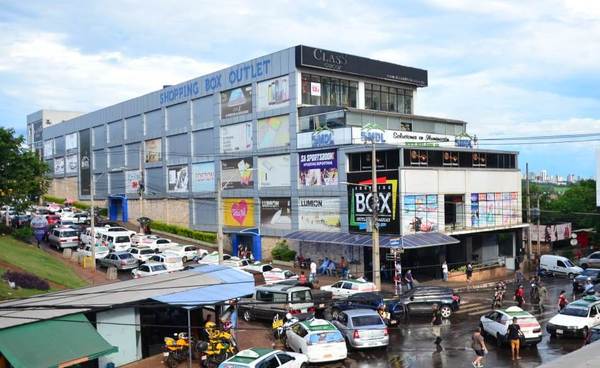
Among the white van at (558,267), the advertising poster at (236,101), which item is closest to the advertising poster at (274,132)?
the advertising poster at (236,101)

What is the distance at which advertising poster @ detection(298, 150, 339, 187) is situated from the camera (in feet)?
150

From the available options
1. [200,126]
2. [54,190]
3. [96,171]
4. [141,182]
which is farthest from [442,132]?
[54,190]

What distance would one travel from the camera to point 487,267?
4606 cm

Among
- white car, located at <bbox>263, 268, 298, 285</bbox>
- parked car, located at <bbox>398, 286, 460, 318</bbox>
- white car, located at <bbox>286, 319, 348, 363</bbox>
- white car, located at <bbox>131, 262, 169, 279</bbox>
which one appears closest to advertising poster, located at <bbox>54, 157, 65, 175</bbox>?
white car, located at <bbox>131, 262, 169, 279</bbox>

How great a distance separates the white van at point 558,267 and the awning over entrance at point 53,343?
3809cm

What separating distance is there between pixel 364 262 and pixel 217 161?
22008 millimetres

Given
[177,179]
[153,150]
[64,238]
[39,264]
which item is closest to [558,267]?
[39,264]

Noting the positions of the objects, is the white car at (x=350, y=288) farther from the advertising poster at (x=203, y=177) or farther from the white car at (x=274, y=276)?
the advertising poster at (x=203, y=177)

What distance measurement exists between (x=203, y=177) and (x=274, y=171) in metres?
13.0

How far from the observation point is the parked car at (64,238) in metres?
49.6

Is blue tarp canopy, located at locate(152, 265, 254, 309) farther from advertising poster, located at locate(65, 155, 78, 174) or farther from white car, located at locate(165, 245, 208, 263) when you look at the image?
advertising poster, located at locate(65, 155, 78, 174)

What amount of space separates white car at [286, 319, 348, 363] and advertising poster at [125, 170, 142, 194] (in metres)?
55.9

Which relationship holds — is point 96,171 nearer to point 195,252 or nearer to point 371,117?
point 195,252

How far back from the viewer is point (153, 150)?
233 feet
